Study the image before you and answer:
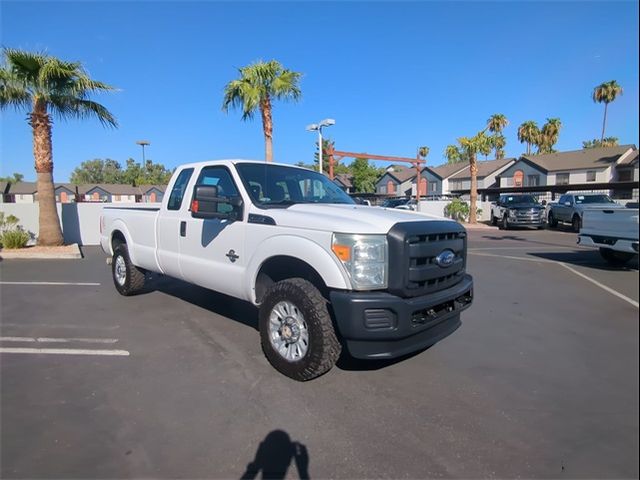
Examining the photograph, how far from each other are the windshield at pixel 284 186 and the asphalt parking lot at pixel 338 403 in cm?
171

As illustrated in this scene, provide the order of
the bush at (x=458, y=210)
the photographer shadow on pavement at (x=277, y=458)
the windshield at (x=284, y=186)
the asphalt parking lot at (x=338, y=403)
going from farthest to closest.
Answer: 1. the bush at (x=458, y=210)
2. the windshield at (x=284, y=186)
3. the photographer shadow on pavement at (x=277, y=458)
4. the asphalt parking lot at (x=338, y=403)

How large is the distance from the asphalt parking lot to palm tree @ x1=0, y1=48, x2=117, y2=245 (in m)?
9.52

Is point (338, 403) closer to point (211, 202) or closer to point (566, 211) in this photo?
point (211, 202)

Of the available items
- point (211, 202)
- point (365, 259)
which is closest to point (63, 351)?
point (211, 202)

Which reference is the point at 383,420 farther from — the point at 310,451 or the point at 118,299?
the point at 118,299

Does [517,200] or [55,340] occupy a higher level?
[517,200]

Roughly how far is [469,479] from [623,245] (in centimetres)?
196

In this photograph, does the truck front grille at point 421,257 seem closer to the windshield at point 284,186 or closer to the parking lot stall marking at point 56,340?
the windshield at point 284,186

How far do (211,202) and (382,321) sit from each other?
2.18 m

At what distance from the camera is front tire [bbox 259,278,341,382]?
142 inches

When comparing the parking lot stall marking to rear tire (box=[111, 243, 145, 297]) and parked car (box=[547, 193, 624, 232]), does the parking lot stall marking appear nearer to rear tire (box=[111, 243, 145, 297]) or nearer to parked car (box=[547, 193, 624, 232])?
rear tire (box=[111, 243, 145, 297])

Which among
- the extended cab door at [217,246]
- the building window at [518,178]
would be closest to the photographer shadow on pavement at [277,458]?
the extended cab door at [217,246]

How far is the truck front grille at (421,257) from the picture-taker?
3527 millimetres

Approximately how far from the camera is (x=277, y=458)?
2.79 metres
